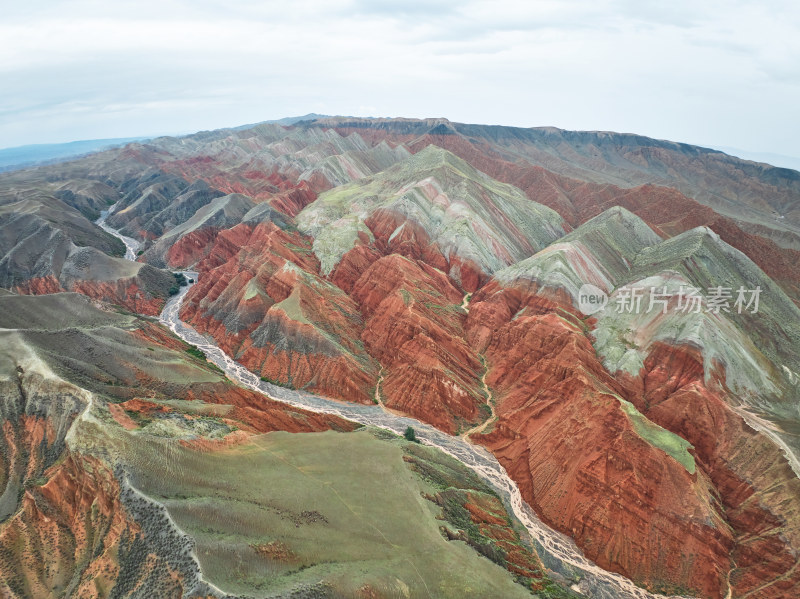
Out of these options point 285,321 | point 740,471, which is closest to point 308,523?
point 285,321

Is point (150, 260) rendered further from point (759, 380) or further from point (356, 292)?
point (759, 380)

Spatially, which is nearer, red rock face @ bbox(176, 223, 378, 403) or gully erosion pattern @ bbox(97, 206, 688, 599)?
gully erosion pattern @ bbox(97, 206, 688, 599)

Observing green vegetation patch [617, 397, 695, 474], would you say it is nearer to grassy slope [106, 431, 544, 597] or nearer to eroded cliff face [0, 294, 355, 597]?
grassy slope [106, 431, 544, 597]

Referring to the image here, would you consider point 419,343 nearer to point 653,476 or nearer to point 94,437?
point 653,476

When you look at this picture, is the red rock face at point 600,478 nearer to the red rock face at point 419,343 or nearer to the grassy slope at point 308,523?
the red rock face at point 419,343

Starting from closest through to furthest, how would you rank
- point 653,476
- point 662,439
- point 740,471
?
point 653,476 < point 740,471 < point 662,439

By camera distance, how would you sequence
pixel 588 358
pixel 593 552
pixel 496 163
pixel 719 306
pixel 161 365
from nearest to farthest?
pixel 593 552 < pixel 161 365 < pixel 588 358 < pixel 719 306 < pixel 496 163

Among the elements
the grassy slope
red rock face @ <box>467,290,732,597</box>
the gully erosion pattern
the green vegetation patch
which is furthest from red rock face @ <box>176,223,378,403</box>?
the green vegetation patch

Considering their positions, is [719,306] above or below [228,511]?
above

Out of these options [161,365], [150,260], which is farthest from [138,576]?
[150,260]
